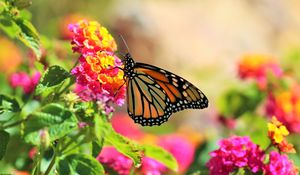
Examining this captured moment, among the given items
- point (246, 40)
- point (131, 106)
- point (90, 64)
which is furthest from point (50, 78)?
point (246, 40)

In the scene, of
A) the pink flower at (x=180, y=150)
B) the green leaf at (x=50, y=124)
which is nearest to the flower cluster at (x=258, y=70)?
the pink flower at (x=180, y=150)

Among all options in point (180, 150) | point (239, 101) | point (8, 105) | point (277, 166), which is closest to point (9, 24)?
point (8, 105)

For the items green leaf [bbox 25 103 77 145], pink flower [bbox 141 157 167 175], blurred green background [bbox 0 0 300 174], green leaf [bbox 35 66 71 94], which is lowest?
green leaf [bbox 25 103 77 145]

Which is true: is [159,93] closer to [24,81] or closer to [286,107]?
[24,81]

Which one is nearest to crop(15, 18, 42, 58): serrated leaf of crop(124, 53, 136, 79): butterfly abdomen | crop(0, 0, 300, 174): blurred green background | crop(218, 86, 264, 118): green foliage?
crop(124, 53, 136, 79): butterfly abdomen

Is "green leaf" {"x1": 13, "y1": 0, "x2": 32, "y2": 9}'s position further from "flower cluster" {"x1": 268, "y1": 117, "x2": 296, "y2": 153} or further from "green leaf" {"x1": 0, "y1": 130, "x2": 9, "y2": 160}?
"flower cluster" {"x1": 268, "y1": 117, "x2": 296, "y2": 153}

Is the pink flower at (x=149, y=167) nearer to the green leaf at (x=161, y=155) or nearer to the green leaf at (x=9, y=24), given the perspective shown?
the green leaf at (x=161, y=155)
